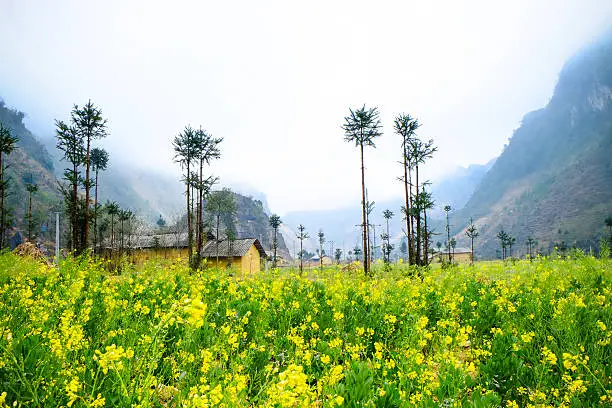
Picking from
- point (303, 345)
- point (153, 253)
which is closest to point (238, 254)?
point (153, 253)

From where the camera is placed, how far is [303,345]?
4.36 metres

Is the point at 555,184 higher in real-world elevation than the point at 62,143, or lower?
higher

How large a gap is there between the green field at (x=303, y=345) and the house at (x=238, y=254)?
36550mm

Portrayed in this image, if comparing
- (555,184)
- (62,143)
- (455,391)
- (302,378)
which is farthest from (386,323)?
(555,184)

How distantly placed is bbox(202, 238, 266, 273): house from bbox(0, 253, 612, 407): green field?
36550mm

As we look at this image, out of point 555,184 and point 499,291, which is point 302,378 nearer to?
point 499,291

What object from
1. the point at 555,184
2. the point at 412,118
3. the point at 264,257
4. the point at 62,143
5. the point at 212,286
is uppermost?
the point at 555,184

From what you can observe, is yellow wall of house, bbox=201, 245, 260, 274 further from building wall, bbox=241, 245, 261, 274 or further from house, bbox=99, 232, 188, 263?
house, bbox=99, 232, 188, 263

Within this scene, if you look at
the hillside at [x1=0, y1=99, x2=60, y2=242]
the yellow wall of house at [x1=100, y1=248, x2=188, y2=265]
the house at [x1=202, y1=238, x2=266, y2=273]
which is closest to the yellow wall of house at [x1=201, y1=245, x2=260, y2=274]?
the house at [x1=202, y1=238, x2=266, y2=273]

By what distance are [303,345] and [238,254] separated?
139 ft

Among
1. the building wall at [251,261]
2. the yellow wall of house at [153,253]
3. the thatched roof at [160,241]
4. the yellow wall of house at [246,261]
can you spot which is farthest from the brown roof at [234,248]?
the thatched roof at [160,241]

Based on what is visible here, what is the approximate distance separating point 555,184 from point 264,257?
18907 centimetres

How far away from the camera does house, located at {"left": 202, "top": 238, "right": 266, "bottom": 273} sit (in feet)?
148

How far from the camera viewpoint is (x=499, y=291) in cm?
767
